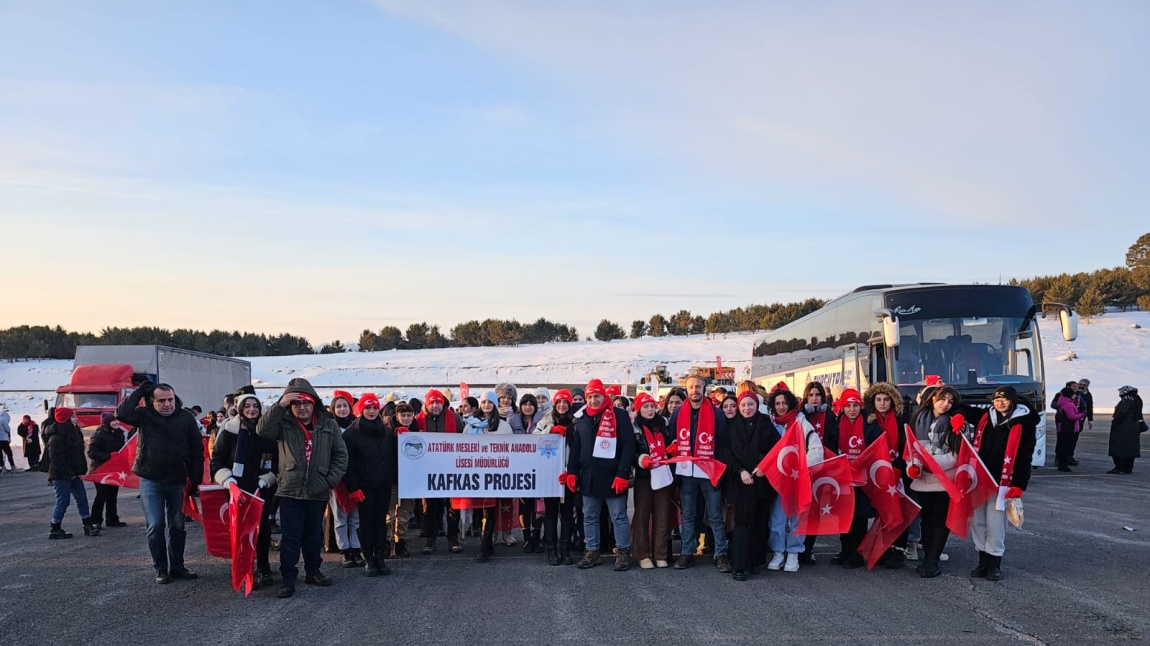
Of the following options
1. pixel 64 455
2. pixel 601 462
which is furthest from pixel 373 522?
pixel 64 455

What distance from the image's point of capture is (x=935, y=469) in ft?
26.7

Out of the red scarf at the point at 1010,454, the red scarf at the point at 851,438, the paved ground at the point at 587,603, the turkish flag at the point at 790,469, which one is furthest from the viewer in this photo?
the red scarf at the point at 851,438

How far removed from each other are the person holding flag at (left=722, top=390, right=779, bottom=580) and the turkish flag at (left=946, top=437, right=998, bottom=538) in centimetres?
174

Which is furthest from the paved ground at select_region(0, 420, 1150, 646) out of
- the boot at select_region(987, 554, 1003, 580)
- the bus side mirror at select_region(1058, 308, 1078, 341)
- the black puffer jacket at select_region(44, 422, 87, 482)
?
the bus side mirror at select_region(1058, 308, 1078, 341)

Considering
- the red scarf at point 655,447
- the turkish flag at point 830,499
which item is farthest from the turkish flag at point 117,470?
the turkish flag at point 830,499

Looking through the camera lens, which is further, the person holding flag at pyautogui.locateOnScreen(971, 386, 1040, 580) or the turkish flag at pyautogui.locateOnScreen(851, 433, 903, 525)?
the turkish flag at pyautogui.locateOnScreen(851, 433, 903, 525)

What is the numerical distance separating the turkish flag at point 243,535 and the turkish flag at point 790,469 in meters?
4.93

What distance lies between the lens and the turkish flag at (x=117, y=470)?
11406 millimetres

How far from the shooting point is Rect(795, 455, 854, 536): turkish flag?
8523 millimetres

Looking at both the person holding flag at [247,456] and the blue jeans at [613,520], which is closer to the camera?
the person holding flag at [247,456]

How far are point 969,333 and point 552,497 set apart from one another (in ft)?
33.9

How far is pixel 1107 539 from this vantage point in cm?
988

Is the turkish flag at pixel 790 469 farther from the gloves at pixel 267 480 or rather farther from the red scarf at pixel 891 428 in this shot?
the gloves at pixel 267 480

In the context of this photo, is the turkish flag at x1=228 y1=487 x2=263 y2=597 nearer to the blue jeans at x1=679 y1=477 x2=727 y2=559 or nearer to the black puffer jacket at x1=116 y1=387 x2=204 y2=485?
the black puffer jacket at x1=116 y1=387 x2=204 y2=485
